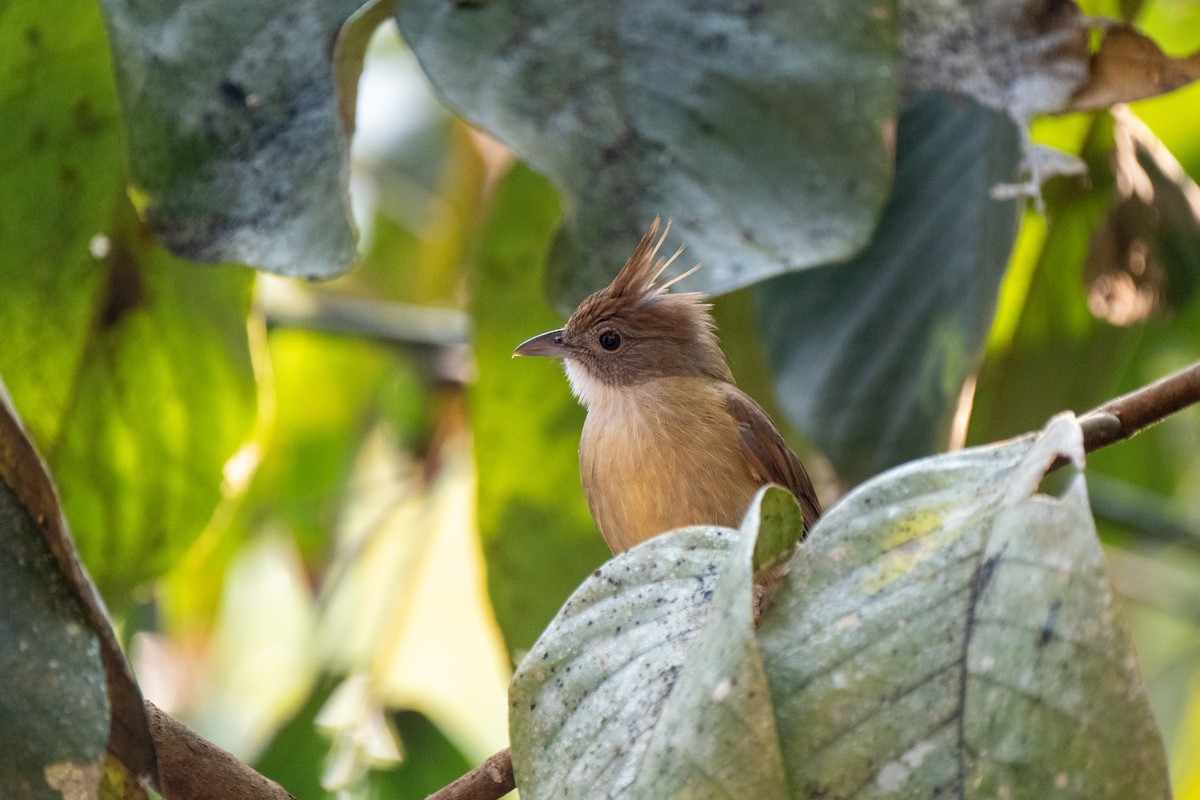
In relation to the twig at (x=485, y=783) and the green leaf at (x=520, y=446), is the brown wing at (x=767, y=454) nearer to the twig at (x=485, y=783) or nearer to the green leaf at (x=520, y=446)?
the green leaf at (x=520, y=446)

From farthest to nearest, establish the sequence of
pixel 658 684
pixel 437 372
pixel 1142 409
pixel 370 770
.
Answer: pixel 437 372 < pixel 370 770 < pixel 1142 409 < pixel 658 684

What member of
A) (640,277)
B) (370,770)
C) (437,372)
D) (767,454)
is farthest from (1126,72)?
(437,372)

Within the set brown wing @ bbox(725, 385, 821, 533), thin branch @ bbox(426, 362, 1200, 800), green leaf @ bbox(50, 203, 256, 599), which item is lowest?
brown wing @ bbox(725, 385, 821, 533)

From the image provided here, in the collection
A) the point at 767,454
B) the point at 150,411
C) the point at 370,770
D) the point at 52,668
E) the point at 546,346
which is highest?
the point at 52,668

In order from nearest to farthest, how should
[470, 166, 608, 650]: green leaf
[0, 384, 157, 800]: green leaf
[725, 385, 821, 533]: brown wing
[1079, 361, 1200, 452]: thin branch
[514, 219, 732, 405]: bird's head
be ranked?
[0, 384, 157, 800]: green leaf → [1079, 361, 1200, 452]: thin branch → [725, 385, 821, 533]: brown wing → [470, 166, 608, 650]: green leaf → [514, 219, 732, 405]: bird's head

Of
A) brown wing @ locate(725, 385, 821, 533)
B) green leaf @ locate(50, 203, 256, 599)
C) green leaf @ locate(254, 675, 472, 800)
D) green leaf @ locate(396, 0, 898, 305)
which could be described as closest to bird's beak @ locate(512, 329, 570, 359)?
brown wing @ locate(725, 385, 821, 533)

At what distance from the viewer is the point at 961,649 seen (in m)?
1.04

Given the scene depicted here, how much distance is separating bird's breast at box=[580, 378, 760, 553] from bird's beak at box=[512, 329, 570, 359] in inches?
5.3

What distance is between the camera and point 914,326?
2422 millimetres

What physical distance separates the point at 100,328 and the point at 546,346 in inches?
31.2

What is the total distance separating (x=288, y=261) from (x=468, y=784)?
2.15ft

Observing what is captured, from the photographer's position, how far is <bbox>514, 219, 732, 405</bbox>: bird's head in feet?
9.18

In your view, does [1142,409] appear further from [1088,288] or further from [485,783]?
[1088,288]

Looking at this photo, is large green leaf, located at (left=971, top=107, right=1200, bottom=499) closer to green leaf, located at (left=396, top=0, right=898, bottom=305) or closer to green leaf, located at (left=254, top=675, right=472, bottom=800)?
green leaf, located at (left=396, top=0, right=898, bottom=305)
